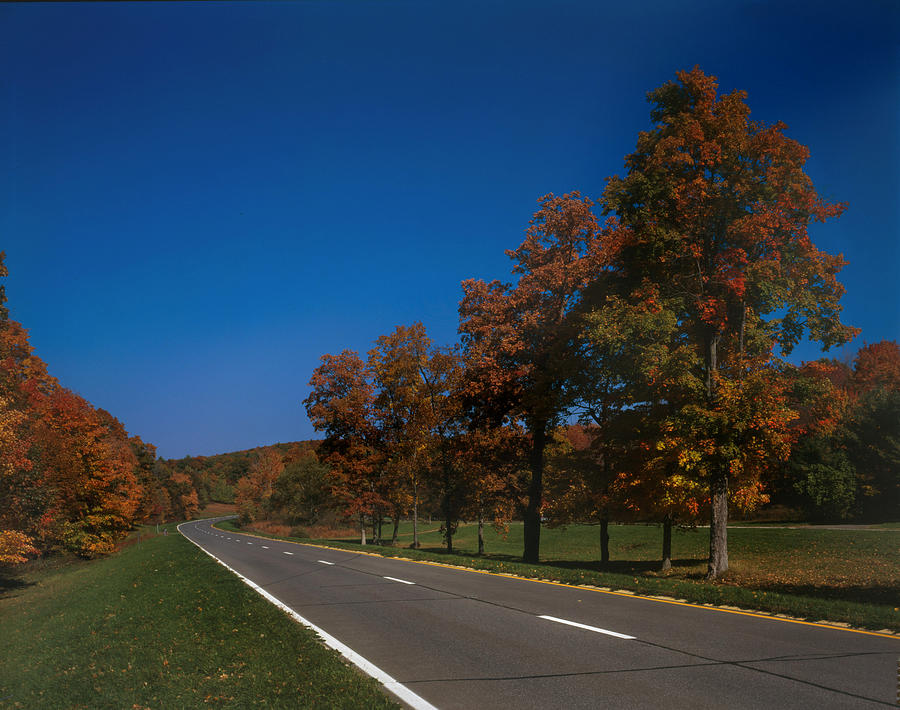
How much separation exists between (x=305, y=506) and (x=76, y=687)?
72.4m

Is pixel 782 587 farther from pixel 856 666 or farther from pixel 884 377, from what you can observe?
pixel 884 377

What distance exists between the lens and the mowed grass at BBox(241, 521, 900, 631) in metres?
10.0

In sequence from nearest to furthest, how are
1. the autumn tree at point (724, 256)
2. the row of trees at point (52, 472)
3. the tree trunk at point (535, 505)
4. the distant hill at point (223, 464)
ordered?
the autumn tree at point (724, 256)
the tree trunk at point (535, 505)
the row of trees at point (52, 472)
the distant hill at point (223, 464)

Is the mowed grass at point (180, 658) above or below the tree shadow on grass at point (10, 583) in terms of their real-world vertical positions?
above

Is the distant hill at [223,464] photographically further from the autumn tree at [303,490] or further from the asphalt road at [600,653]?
the asphalt road at [600,653]

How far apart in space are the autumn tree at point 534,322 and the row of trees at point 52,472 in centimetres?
2105

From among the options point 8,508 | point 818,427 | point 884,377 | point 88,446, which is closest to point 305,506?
point 88,446

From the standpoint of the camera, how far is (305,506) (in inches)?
3054

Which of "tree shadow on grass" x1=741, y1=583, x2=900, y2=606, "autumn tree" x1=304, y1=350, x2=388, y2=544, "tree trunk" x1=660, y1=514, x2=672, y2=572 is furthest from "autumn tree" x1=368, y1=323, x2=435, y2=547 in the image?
"tree shadow on grass" x1=741, y1=583, x2=900, y2=606

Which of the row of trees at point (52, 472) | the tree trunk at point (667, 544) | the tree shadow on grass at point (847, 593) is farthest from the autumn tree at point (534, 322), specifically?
the row of trees at point (52, 472)

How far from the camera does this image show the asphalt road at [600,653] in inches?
209

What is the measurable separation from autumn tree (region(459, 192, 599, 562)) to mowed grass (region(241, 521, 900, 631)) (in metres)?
5.98

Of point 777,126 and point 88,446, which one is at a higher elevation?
point 777,126

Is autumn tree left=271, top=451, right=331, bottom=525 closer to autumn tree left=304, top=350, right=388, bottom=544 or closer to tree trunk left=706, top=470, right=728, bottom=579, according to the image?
autumn tree left=304, top=350, right=388, bottom=544
